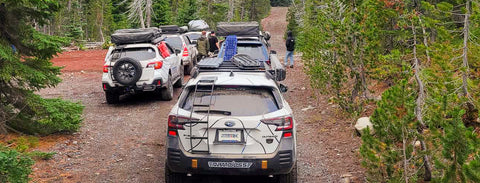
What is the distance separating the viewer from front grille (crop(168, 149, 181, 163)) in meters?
6.23

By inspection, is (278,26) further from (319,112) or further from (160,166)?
(160,166)

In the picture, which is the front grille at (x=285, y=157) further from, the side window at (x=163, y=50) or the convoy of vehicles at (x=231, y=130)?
A: the side window at (x=163, y=50)

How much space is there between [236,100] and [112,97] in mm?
8484

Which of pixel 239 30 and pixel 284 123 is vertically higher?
pixel 284 123

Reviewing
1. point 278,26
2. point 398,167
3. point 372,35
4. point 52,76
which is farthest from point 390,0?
point 278,26

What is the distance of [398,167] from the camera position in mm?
5992

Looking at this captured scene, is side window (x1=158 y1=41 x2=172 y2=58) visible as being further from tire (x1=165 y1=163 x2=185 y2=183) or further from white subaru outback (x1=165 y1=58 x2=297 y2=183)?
white subaru outback (x1=165 y1=58 x2=297 y2=183)

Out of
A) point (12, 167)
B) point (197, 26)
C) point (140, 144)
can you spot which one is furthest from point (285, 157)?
point (197, 26)

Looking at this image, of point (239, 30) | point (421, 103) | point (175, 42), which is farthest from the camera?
point (239, 30)

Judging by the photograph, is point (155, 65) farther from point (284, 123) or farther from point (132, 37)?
point (284, 123)

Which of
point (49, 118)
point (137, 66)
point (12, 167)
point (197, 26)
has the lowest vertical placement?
point (197, 26)

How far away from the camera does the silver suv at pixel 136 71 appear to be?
42.0 feet

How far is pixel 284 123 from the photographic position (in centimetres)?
619

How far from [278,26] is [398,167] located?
7246cm
